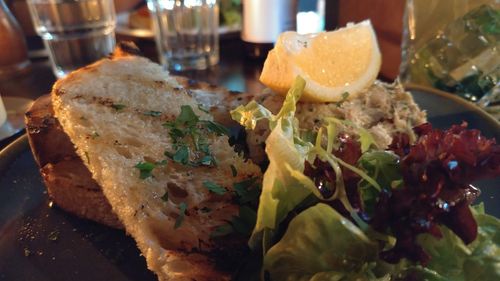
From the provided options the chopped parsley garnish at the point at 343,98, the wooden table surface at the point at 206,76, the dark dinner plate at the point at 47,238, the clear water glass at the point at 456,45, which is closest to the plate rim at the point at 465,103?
the clear water glass at the point at 456,45

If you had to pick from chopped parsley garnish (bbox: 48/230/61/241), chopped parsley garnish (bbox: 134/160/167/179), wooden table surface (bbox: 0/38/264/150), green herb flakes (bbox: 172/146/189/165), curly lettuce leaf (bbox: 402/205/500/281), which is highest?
chopped parsley garnish (bbox: 134/160/167/179)

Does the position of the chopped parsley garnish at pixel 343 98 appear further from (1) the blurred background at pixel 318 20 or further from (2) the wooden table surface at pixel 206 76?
(1) the blurred background at pixel 318 20

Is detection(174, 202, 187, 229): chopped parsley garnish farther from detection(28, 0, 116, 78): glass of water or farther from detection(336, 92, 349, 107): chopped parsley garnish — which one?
detection(28, 0, 116, 78): glass of water

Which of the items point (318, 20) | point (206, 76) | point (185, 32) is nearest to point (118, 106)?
point (206, 76)

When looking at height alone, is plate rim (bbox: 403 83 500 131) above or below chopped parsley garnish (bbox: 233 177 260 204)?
below

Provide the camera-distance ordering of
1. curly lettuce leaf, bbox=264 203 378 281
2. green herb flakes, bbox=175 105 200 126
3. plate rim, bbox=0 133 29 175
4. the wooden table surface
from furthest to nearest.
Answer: the wooden table surface
plate rim, bbox=0 133 29 175
green herb flakes, bbox=175 105 200 126
curly lettuce leaf, bbox=264 203 378 281

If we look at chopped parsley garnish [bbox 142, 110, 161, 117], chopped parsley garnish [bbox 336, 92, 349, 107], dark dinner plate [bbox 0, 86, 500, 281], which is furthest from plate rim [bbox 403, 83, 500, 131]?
chopped parsley garnish [bbox 142, 110, 161, 117]

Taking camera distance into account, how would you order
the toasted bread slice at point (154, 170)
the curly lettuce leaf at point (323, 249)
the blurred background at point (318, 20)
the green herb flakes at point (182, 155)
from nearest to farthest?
1. the curly lettuce leaf at point (323, 249)
2. the toasted bread slice at point (154, 170)
3. the green herb flakes at point (182, 155)
4. the blurred background at point (318, 20)
